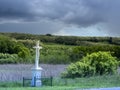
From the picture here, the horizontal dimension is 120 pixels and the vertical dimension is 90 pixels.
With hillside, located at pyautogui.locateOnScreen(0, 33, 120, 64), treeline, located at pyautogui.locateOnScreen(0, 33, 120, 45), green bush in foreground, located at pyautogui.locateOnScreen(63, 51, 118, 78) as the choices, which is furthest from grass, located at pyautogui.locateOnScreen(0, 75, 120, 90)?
treeline, located at pyautogui.locateOnScreen(0, 33, 120, 45)

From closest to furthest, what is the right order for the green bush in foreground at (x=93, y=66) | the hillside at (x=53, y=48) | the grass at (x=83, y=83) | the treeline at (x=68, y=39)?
the grass at (x=83, y=83)
the green bush in foreground at (x=93, y=66)
the hillside at (x=53, y=48)
the treeline at (x=68, y=39)

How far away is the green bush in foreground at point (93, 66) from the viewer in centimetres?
3943

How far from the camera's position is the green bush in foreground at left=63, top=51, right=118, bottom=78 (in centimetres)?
3943

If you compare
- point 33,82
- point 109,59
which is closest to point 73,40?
point 109,59

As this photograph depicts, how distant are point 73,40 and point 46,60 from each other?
179 ft

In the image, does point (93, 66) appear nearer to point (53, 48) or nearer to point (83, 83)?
point (83, 83)

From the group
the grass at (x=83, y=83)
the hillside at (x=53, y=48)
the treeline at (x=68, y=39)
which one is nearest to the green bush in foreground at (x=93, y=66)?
the grass at (x=83, y=83)

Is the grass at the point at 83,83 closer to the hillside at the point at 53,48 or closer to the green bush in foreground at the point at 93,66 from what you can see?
the green bush in foreground at the point at 93,66

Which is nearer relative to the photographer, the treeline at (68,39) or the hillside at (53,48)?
the hillside at (53,48)

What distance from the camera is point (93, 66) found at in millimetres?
40812

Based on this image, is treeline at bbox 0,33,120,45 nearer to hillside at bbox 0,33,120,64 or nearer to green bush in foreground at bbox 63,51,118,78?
hillside at bbox 0,33,120,64

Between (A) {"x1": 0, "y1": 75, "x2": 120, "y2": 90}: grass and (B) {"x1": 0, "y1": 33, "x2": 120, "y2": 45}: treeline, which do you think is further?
(B) {"x1": 0, "y1": 33, "x2": 120, "y2": 45}: treeline

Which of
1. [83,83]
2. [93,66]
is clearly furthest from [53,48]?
[83,83]

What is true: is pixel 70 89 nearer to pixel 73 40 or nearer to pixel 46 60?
pixel 46 60
